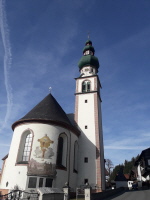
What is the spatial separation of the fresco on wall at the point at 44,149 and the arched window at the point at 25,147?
1116 millimetres

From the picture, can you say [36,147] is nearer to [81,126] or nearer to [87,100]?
[81,126]

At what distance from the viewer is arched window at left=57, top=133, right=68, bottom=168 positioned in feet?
61.7

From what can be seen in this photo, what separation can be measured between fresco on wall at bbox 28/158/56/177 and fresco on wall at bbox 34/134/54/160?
0.67 m

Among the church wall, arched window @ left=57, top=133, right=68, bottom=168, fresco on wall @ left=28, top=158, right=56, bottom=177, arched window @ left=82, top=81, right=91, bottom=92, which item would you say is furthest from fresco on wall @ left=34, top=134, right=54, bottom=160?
arched window @ left=82, top=81, right=91, bottom=92

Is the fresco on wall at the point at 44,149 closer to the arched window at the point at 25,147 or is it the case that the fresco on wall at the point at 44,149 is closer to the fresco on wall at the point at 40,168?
the fresco on wall at the point at 40,168

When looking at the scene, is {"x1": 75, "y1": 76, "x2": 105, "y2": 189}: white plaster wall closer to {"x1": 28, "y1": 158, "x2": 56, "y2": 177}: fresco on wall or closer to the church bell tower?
the church bell tower

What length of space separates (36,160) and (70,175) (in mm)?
5086

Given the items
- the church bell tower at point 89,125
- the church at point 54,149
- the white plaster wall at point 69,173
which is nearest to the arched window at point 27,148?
A: the church at point 54,149

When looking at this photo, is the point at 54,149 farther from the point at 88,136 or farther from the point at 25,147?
the point at 88,136

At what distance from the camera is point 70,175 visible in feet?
64.2

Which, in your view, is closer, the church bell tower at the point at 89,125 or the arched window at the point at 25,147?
the arched window at the point at 25,147

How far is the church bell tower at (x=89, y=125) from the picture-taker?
21.2 meters

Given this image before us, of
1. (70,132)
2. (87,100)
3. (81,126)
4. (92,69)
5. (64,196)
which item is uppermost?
(92,69)

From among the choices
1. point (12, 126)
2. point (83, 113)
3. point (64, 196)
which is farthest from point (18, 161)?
point (83, 113)
